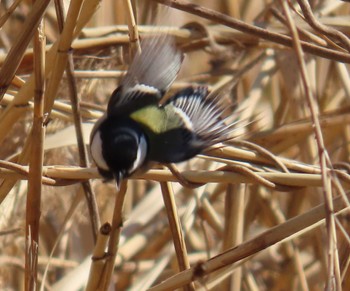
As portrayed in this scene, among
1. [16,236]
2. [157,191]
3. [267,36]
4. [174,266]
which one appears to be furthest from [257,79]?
[267,36]

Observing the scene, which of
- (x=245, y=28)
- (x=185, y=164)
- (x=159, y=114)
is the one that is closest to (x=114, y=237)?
(x=159, y=114)

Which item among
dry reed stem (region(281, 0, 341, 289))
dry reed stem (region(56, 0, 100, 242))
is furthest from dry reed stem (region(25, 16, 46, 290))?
dry reed stem (region(281, 0, 341, 289))

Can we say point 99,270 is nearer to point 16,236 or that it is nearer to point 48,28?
point 16,236

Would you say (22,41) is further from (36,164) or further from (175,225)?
(175,225)

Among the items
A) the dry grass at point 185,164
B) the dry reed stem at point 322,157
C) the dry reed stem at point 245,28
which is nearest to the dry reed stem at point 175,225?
the dry grass at point 185,164

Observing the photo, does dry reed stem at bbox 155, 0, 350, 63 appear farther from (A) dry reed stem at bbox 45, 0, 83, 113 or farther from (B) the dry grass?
(A) dry reed stem at bbox 45, 0, 83, 113

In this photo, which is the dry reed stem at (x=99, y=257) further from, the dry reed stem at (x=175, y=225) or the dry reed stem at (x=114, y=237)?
the dry reed stem at (x=175, y=225)
